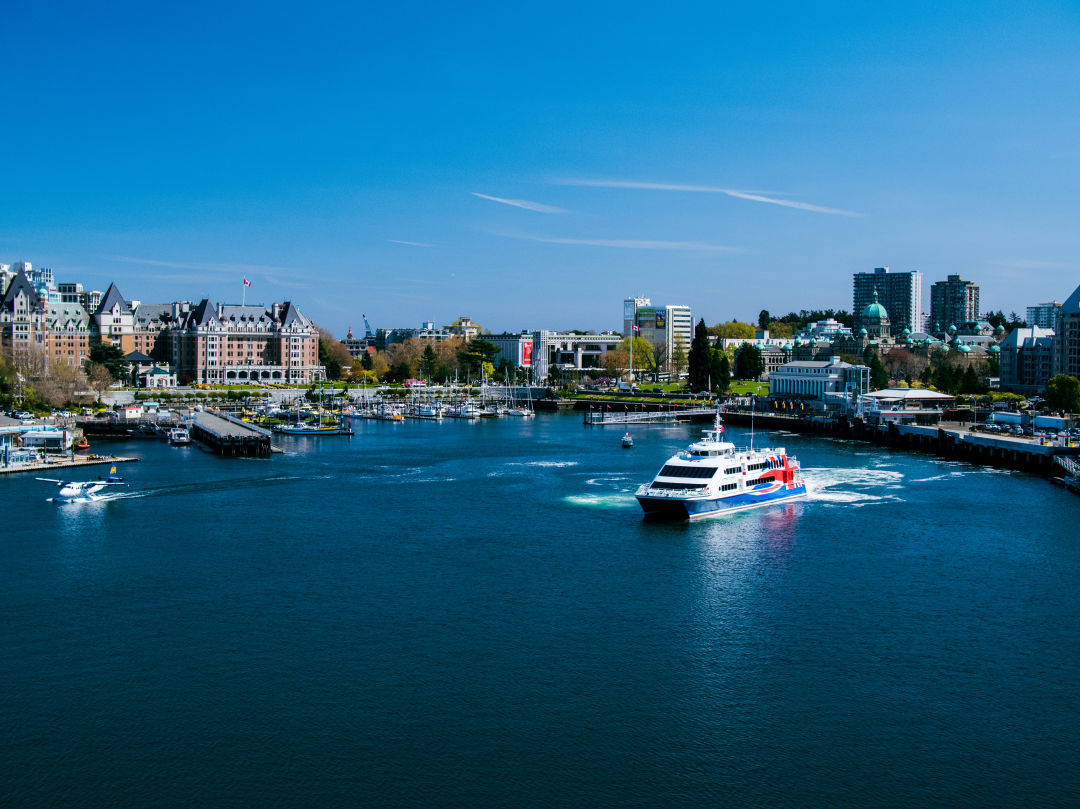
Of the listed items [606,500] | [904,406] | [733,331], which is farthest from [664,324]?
[606,500]

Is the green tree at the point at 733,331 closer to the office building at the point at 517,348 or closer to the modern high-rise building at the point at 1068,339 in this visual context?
the office building at the point at 517,348

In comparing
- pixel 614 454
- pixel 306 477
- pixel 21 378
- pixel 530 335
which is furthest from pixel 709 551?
pixel 530 335

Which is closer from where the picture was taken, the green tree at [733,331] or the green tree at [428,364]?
the green tree at [428,364]

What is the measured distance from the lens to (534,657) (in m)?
20.4

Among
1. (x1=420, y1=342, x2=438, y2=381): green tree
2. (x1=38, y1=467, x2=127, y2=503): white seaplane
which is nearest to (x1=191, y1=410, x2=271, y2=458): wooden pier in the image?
(x1=38, y1=467, x2=127, y2=503): white seaplane

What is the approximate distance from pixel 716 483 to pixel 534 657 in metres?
17.1

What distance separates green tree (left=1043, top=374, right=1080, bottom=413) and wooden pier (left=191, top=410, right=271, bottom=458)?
174ft

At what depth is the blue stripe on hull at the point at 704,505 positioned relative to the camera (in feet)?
114

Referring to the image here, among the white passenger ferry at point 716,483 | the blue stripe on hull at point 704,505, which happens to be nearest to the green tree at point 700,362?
the white passenger ferry at point 716,483

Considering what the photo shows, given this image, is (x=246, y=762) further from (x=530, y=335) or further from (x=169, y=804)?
(x=530, y=335)

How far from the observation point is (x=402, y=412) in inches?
3627

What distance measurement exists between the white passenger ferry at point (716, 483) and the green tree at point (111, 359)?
7442 cm

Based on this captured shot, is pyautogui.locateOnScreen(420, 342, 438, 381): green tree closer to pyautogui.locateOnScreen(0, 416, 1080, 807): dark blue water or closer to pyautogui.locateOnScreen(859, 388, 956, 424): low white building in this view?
pyautogui.locateOnScreen(859, 388, 956, 424): low white building

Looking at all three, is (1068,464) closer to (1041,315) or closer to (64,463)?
(64,463)
